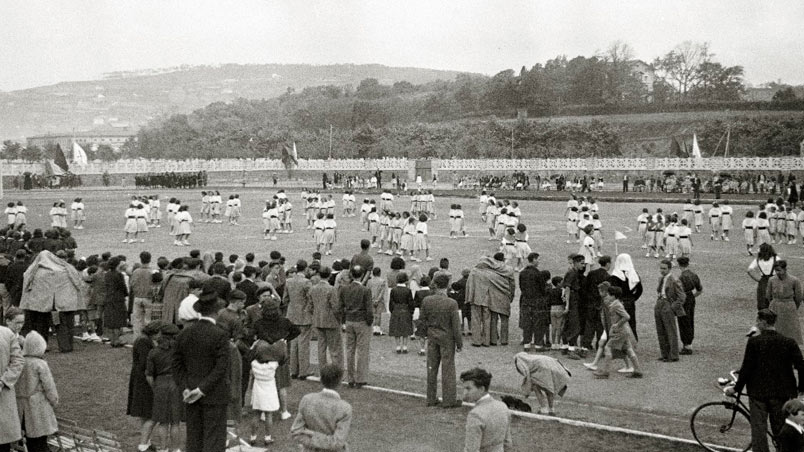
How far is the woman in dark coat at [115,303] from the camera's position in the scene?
13.4 meters

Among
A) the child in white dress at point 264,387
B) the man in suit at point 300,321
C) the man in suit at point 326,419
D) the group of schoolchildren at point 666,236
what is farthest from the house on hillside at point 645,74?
the man in suit at point 326,419

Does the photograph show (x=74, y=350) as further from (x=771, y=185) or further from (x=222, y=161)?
(x=222, y=161)

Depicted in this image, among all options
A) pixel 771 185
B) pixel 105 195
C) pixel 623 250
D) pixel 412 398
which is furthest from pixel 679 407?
pixel 105 195

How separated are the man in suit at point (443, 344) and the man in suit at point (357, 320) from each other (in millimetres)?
1110

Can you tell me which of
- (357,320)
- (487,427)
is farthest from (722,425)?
(357,320)

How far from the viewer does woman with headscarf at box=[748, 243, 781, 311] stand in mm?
12491

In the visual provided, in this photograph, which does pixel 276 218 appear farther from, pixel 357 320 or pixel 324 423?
pixel 324 423

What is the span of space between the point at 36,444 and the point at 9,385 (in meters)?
0.81

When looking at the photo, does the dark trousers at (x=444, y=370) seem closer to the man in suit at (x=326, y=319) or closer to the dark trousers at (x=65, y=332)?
the man in suit at (x=326, y=319)

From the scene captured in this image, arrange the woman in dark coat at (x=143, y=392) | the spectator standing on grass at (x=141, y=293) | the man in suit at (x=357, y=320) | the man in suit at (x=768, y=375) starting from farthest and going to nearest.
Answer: the spectator standing on grass at (x=141, y=293) < the man in suit at (x=357, y=320) < the woman in dark coat at (x=143, y=392) < the man in suit at (x=768, y=375)

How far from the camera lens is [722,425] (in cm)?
895

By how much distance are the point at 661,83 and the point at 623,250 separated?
3787 inches

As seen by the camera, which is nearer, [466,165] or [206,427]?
[206,427]

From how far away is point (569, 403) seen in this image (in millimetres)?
10312
